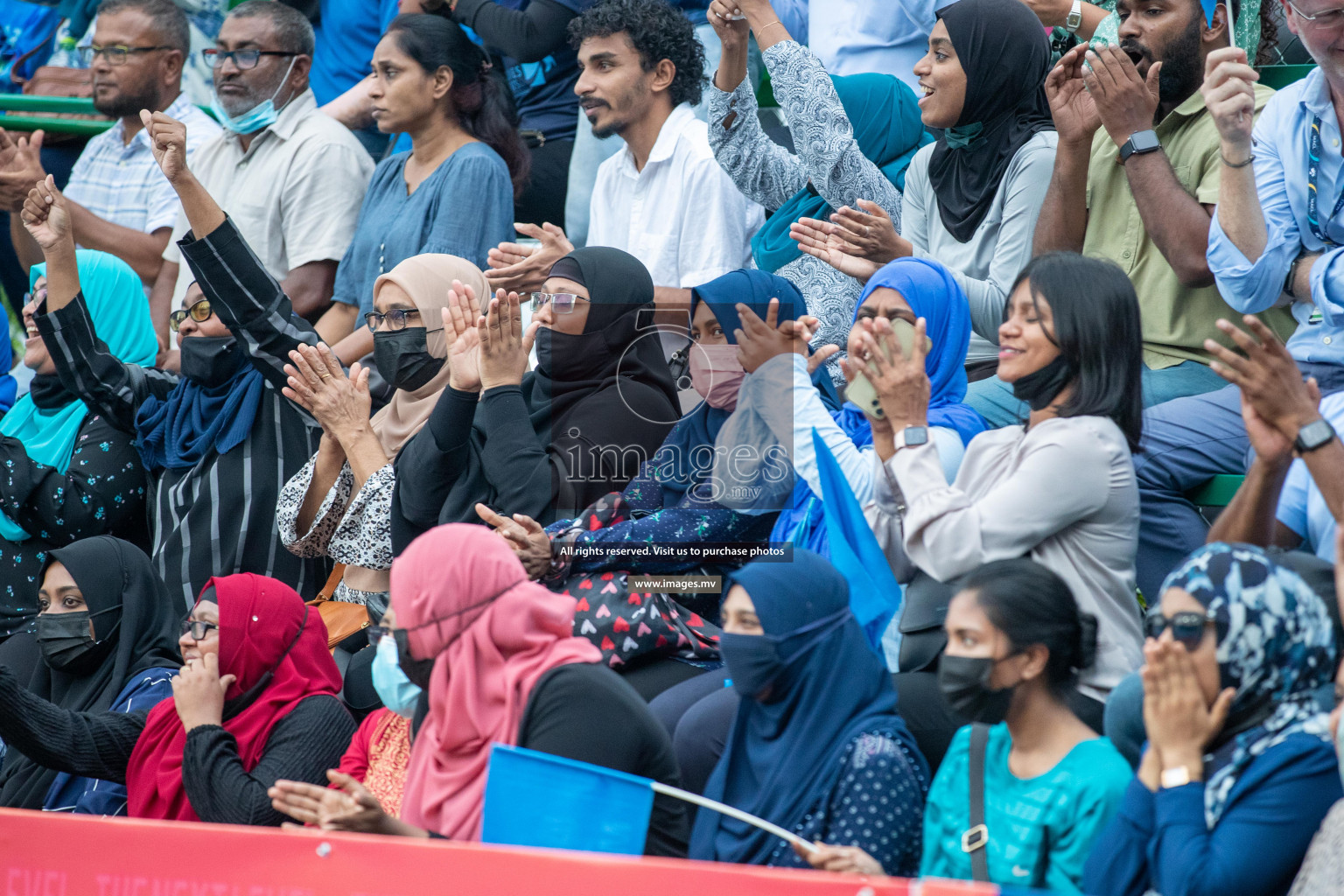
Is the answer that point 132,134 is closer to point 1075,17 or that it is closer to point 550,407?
point 550,407

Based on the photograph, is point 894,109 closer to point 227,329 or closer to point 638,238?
point 638,238

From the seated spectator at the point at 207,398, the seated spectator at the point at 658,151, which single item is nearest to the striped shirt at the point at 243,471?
the seated spectator at the point at 207,398

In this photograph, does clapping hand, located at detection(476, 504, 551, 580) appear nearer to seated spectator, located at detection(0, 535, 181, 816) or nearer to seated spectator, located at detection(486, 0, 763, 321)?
seated spectator, located at detection(0, 535, 181, 816)

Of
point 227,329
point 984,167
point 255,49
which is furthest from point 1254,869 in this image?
point 255,49

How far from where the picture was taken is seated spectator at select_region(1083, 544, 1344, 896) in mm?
2424

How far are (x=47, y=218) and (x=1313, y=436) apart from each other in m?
4.39

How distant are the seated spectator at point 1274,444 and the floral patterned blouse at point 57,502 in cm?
379

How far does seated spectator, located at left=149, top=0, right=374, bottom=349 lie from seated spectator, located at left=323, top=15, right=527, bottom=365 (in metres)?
0.20

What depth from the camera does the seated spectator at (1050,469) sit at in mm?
3057

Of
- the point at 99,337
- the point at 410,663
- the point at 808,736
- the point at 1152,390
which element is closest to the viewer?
the point at 808,736

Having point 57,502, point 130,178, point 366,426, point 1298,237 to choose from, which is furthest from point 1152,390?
point 130,178

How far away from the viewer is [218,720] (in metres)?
3.71

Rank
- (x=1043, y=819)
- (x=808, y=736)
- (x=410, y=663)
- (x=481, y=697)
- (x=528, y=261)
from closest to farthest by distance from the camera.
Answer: (x=1043, y=819)
(x=808, y=736)
(x=481, y=697)
(x=410, y=663)
(x=528, y=261)

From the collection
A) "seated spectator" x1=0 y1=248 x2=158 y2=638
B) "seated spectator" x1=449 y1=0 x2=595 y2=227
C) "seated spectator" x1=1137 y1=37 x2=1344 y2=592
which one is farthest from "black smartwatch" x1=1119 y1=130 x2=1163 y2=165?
"seated spectator" x1=0 y1=248 x2=158 y2=638
